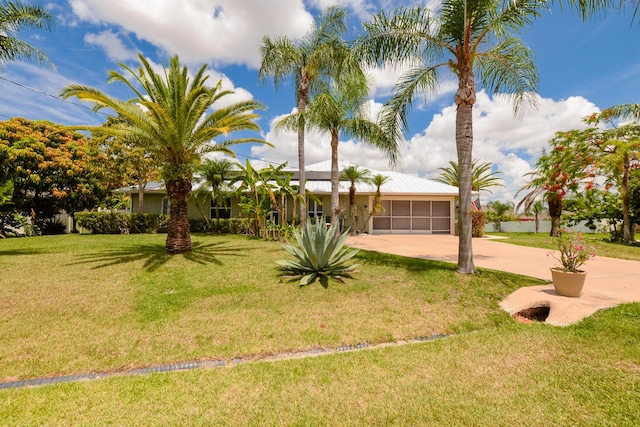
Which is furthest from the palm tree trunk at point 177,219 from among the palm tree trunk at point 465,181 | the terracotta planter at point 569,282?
the terracotta planter at point 569,282

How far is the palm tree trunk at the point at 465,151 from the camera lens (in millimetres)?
7539

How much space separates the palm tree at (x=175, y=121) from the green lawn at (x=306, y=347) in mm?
3590

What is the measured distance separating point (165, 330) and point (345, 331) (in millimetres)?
3074

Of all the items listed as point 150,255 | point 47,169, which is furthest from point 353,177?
point 47,169

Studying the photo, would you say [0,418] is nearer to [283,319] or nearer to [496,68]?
[283,319]

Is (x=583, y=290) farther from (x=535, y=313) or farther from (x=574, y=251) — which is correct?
(x=535, y=313)

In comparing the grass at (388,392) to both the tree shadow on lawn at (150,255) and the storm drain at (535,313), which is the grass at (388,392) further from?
the tree shadow on lawn at (150,255)

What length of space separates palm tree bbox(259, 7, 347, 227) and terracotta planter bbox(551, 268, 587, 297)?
1010 cm

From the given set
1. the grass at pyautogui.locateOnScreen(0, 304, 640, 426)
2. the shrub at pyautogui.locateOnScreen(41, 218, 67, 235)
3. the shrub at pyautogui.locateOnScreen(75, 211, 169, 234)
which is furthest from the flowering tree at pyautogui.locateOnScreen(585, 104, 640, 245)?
the shrub at pyautogui.locateOnScreen(41, 218, 67, 235)

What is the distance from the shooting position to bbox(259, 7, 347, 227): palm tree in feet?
43.9

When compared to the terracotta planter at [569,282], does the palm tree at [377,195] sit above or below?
above

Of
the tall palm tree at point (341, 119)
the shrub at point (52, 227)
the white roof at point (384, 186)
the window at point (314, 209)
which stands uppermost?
the tall palm tree at point (341, 119)

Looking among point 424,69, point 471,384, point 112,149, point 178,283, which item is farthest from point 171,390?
point 112,149

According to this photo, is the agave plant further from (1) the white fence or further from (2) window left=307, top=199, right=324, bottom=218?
(1) the white fence
